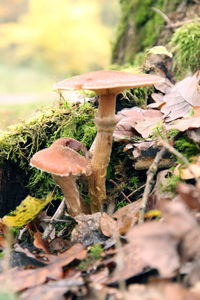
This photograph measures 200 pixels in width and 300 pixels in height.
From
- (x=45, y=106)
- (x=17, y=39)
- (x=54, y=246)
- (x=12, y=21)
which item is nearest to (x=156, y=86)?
(x=45, y=106)

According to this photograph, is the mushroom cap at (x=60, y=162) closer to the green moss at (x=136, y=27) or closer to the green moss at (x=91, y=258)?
the green moss at (x=91, y=258)

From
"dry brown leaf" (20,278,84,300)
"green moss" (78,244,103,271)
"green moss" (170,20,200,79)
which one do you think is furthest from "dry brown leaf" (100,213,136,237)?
"green moss" (170,20,200,79)

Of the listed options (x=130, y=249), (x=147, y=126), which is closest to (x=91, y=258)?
(x=130, y=249)

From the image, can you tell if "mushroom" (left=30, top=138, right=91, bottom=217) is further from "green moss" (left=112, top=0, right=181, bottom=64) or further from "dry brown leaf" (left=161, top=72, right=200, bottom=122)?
"green moss" (left=112, top=0, right=181, bottom=64)

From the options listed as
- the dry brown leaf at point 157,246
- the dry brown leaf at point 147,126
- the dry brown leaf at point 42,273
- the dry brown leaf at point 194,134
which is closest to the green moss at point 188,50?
the dry brown leaf at point 147,126

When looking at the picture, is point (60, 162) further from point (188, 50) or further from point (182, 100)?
point (188, 50)

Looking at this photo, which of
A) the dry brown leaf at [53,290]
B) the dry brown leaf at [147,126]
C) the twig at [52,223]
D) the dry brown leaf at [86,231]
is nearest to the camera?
the dry brown leaf at [53,290]

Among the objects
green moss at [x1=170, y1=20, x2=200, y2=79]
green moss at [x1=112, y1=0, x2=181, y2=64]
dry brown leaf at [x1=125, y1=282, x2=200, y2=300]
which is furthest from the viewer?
green moss at [x1=112, y1=0, x2=181, y2=64]
